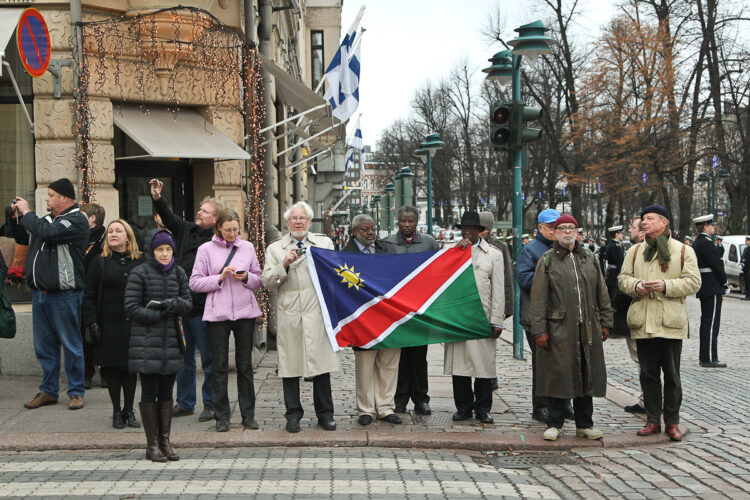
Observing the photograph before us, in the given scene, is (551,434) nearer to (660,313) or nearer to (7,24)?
(660,313)

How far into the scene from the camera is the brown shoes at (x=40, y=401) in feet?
27.5

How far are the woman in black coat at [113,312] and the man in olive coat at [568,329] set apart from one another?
A: 3.69 meters

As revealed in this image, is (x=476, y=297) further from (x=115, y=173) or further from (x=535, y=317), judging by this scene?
(x=115, y=173)

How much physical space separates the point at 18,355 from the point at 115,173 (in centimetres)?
276

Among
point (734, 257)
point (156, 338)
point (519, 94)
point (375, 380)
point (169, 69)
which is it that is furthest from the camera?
point (734, 257)

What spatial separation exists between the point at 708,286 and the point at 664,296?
470 cm

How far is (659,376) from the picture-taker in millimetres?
7562

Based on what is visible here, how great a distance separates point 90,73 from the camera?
34.0ft

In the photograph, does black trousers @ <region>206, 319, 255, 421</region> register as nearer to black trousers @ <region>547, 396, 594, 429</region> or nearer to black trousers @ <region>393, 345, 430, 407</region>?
black trousers @ <region>393, 345, 430, 407</region>

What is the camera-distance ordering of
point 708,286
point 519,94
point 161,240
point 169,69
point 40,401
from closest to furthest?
point 161,240, point 40,401, point 169,69, point 708,286, point 519,94

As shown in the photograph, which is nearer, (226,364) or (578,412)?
(578,412)

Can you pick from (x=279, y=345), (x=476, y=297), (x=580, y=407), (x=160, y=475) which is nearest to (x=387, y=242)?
(x=476, y=297)

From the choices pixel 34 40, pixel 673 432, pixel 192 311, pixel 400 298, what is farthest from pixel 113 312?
pixel 673 432

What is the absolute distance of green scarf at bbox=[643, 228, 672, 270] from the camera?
7566 mm
